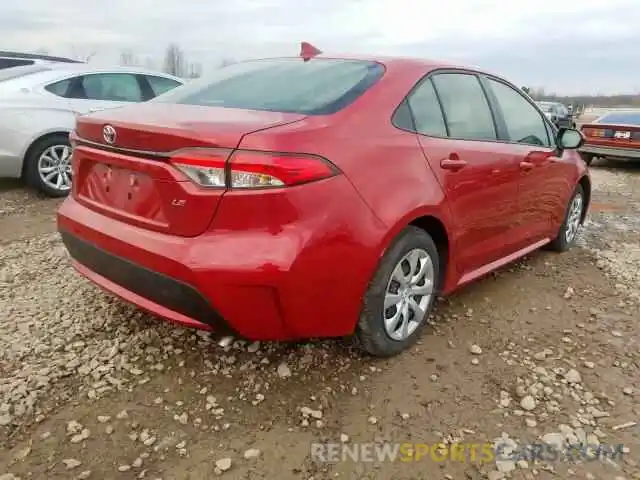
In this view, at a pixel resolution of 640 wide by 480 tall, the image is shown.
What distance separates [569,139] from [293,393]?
3.02 metres

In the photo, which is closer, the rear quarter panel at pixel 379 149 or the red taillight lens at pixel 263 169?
the red taillight lens at pixel 263 169

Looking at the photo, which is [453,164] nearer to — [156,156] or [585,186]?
[156,156]

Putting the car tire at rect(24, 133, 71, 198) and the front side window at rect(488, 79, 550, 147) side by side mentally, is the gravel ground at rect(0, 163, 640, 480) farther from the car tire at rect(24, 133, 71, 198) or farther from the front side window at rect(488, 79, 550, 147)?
the car tire at rect(24, 133, 71, 198)

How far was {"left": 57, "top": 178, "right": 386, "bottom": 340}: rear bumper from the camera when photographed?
215 centimetres

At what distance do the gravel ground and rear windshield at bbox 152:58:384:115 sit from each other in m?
1.21

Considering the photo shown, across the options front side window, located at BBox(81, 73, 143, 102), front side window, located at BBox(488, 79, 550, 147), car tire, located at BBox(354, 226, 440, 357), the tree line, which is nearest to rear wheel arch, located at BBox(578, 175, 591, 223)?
front side window, located at BBox(488, 79, 550, 147)

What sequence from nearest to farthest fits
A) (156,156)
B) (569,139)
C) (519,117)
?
(156,156)
(519,117)
(569,139)

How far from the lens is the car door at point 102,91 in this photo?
6375 mm

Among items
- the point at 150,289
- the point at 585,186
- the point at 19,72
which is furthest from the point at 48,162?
the point at 585,186

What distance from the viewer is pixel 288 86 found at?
2764 millimetres

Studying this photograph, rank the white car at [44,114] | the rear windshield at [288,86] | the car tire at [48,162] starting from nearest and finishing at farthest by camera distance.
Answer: the rear windshield at [288,86]
the white car at [44,114]
the car tire at [48,162]

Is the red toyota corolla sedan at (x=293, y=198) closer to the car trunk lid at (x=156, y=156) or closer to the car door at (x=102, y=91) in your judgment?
the car trunk lid at (x=156, y=156)

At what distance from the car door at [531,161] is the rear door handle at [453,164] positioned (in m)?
0.73

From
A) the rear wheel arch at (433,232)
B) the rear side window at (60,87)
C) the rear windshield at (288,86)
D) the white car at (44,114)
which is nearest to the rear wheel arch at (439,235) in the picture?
the rear wheel arch at (433,232)
